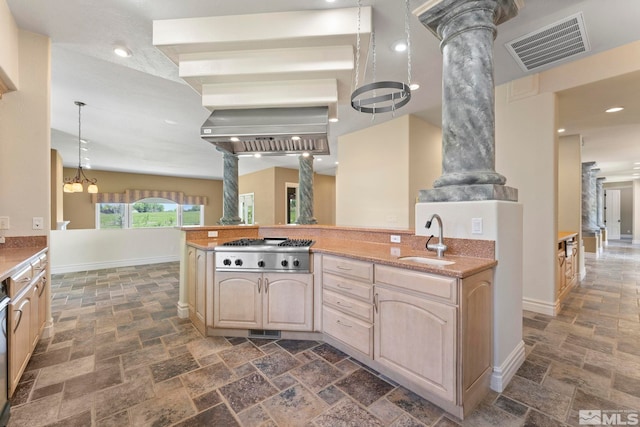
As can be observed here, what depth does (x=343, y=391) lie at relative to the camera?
1766mm

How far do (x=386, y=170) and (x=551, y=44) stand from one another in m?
2.46

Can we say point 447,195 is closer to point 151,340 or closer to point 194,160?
point 151,340

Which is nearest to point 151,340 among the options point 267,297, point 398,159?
point 267,297

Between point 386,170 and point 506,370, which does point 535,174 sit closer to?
point 386,170

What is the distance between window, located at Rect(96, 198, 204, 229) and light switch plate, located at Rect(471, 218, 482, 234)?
906 cm

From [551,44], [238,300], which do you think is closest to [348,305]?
[238,300]

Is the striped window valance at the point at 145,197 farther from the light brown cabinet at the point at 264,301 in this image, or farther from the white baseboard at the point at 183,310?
the light brown cabinet at the point at 264,301

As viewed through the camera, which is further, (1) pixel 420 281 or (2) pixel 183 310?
(2) pixel 183 310

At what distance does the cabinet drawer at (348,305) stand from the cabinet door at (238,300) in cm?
66

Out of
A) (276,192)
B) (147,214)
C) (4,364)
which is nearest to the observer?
(4,364)

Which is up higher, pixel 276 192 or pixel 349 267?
pixel 276 192

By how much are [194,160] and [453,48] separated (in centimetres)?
717

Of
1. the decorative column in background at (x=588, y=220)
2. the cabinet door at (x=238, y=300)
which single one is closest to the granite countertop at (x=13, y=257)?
the cabinet door at (x=238, y=300)

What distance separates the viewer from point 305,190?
5.46m
